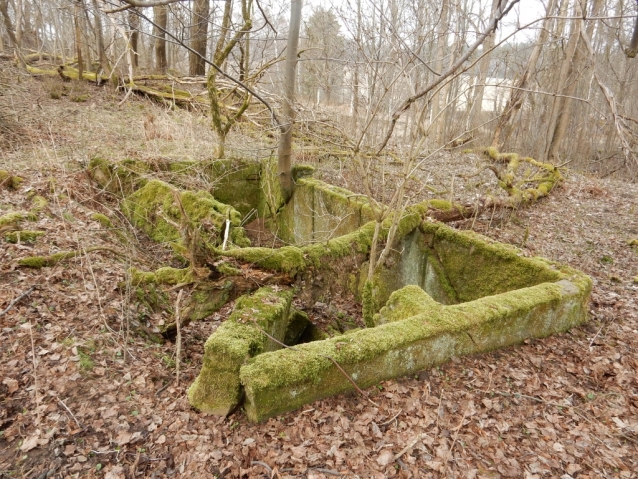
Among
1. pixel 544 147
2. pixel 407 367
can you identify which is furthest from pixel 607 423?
pixel 544 147

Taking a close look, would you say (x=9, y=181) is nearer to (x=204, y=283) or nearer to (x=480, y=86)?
(x=204, y=283)

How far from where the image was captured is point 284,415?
315 cm

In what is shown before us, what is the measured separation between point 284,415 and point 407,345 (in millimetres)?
1228

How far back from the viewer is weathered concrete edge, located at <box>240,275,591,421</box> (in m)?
3.09

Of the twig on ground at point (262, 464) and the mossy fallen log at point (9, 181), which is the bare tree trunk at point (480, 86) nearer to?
the twig on ground at point (262, 464)

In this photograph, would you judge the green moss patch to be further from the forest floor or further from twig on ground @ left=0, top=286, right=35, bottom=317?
twig on ground @ left=0, top=286, right=35, bottom=317

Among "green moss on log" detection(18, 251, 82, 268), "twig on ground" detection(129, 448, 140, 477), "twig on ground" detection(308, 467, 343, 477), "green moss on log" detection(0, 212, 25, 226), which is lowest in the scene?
"twig on ground" detection(129, 448, 140, 477)

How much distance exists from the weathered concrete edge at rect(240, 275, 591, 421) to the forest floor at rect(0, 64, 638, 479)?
124mm

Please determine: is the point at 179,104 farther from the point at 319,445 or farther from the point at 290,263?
the point at 319,445

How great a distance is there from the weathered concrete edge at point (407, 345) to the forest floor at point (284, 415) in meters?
0.12

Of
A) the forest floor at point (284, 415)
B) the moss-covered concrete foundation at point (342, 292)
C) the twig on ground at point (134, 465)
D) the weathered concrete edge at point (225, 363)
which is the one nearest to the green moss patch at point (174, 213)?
the moss-covered concrete foundation at point (342, 292)

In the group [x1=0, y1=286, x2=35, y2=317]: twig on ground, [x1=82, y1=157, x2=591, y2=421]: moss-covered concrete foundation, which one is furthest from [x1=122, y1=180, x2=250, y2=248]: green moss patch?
[x1=0, y1=286, x2=35, y2=317]: twig on ground

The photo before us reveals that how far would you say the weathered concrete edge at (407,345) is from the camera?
3086 millimetres

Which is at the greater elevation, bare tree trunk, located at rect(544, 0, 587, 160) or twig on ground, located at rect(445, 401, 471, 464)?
bare tree trunk, located at rect(544, 0, 587, 160)
